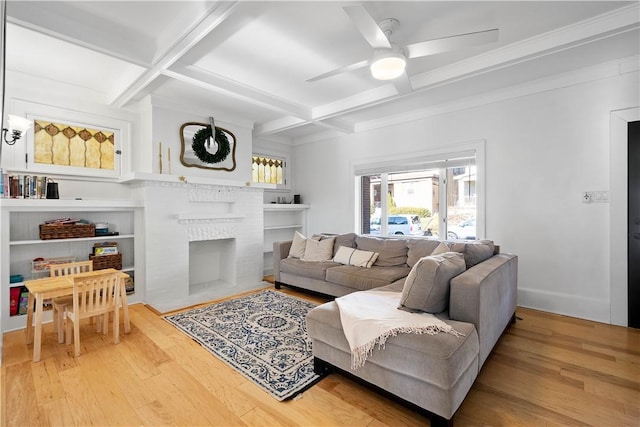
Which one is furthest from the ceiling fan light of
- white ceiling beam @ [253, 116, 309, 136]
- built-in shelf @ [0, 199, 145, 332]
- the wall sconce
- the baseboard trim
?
the wall sconce

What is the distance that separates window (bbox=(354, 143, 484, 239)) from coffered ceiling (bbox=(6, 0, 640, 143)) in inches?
36.7

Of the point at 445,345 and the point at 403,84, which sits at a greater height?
the point at 403,84

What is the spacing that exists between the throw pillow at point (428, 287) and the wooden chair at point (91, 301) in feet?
8.27

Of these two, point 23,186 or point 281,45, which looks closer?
point 281,45

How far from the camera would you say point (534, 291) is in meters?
3.66

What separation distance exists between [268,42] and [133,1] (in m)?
1.08

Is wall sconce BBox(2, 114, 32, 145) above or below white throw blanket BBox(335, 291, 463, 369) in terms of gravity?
above

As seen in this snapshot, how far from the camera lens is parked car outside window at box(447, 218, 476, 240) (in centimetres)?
426

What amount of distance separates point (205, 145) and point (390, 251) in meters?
3.11

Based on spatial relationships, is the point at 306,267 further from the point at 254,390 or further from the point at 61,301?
the point at 61,301

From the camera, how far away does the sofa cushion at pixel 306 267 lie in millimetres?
3957

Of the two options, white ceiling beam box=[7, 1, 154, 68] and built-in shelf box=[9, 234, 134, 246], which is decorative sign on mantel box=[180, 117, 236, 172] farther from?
white ceiling beam box=[7, 1, 154, 68]

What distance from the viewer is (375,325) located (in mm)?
1908

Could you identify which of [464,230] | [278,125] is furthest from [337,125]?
[464,230]
